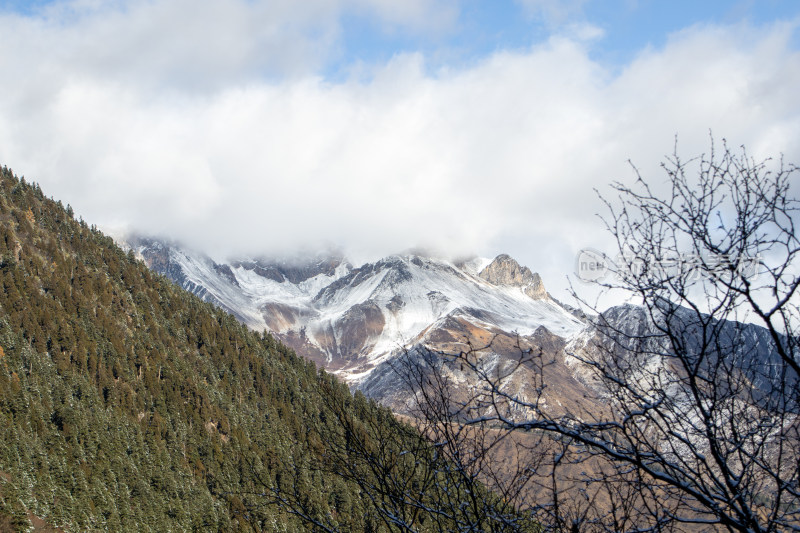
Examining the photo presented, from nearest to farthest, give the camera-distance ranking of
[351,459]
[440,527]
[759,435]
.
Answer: [759,435] → [440,527] → [351,459]

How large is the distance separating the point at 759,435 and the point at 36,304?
3836 inches

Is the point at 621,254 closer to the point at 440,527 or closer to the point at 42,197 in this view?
the point at 440,527

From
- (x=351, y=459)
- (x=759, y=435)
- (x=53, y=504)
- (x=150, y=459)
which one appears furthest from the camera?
(x=150, y=459)

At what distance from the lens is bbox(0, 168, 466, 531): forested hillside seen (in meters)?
58.2

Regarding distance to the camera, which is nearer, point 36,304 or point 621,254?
point 621,254

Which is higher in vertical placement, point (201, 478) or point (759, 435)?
point (759, 435)

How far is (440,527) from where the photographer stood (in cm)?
704

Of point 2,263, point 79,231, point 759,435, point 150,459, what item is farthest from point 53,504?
point 79,231

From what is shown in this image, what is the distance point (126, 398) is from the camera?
273ft

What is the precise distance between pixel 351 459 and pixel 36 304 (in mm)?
93032

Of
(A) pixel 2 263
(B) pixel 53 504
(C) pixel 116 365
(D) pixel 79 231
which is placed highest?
(D) pixel 79 231

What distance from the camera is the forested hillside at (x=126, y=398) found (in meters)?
58.2

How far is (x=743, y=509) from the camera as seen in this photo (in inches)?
199

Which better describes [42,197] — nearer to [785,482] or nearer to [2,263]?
[2,263]
